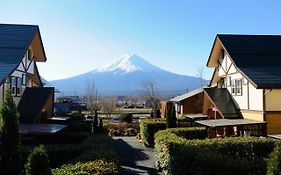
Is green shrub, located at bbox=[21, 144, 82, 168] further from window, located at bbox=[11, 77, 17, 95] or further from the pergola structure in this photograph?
the pergola structure

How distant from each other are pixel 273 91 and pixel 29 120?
579 inches

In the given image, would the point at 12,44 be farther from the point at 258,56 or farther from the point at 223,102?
the point at 258,56

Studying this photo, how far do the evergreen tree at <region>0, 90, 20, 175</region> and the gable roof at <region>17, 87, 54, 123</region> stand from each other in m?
12.1

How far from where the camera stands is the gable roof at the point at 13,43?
21.1 meters

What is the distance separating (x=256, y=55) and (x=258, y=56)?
15 cm

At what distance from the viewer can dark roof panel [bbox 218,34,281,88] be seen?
22109 mm

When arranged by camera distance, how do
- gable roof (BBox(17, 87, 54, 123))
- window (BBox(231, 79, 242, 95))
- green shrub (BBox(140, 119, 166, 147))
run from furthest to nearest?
green shrub (BBox(140, 119, 166, 147)) → window (BBox(231, 79, 242, 95)) → gable roof (BBox(17, 87, 54, 123))

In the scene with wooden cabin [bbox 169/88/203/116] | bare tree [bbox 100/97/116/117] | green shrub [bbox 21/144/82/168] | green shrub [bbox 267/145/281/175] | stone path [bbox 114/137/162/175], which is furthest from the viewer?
bare tree [bbox 100/97/116/117]

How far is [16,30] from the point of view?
25.4 meters

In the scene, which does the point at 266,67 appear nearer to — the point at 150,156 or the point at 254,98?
the point at 254,98

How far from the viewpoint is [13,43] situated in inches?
938

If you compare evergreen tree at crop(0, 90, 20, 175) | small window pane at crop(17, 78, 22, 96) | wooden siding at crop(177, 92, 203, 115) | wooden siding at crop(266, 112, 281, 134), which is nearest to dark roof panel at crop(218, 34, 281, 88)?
wooden siding at crop(266, 112, 281, 134)

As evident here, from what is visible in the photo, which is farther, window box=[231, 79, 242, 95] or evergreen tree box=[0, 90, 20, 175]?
window box=[231, 79, 242, 95]

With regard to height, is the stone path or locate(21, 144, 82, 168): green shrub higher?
locate(21, 144, 82, 168): green shrub
